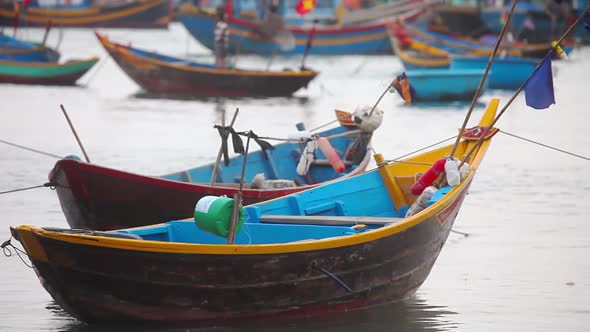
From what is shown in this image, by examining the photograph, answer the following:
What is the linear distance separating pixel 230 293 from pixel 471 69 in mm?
26311

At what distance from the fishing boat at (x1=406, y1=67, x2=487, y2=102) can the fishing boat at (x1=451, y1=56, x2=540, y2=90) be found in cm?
305

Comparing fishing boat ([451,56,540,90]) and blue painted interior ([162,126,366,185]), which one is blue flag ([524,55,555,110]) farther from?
fishing boat ([451,56,540,90])

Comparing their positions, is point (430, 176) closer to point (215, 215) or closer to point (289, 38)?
point (215, 215)

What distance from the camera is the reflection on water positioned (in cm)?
950

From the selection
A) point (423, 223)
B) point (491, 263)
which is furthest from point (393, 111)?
point (423, 223)

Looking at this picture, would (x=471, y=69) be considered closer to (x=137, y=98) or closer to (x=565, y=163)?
(x=137, y=98)

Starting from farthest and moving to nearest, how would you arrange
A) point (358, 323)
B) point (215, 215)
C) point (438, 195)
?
1. point (438, 195)
2. point (358, 323)
3. point (215, 215)

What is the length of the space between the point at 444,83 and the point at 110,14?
4329 cm

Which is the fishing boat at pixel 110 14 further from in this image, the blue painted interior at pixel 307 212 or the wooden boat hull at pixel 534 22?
the blue painted interior at pixel 307 212

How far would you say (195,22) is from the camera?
5009 centimetres

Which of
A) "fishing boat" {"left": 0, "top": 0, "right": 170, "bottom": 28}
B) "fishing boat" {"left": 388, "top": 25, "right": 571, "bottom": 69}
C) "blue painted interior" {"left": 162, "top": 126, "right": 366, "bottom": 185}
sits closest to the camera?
"blue painted interior" {"left": 162, "top": 126, "right": 366, "bottom": 185}

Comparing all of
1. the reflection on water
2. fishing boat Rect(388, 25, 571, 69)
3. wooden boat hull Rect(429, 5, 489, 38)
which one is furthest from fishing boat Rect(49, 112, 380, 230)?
wooden boat hull Rect(429, 5, 489, 38)

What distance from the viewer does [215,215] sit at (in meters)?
9.27

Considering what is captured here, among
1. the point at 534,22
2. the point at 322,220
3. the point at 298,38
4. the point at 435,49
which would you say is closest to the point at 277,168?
the point at 322,220
